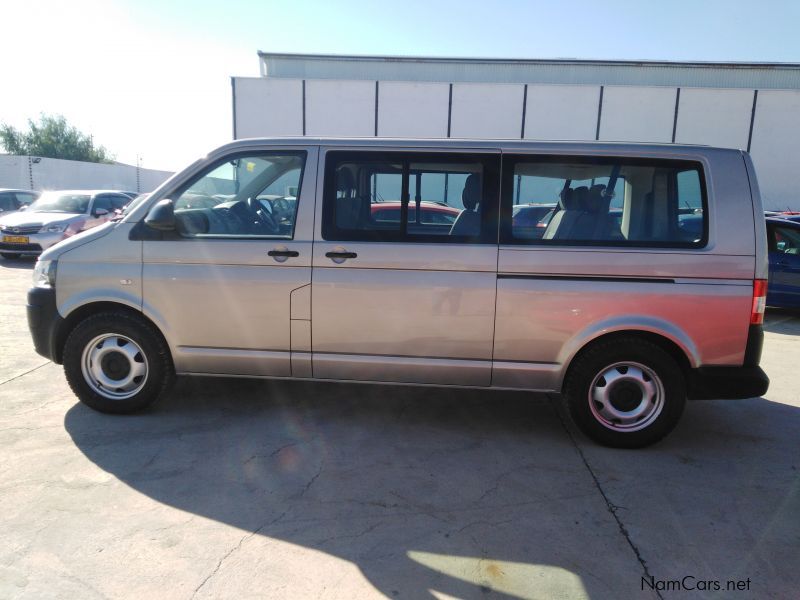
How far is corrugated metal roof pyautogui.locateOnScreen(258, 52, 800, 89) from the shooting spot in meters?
27.4

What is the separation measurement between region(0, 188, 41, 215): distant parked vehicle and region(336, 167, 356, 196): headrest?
16107 mm

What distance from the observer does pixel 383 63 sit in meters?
28.5

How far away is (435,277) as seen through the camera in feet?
12.3

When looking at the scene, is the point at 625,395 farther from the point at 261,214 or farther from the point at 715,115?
the point at 715,115

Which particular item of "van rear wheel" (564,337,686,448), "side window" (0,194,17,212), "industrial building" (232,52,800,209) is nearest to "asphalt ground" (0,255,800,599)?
"van rear wheel" (564,337,686,448)

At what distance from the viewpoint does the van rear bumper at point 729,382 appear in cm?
365

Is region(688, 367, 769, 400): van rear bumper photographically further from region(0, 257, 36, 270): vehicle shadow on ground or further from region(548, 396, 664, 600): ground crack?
region(0, 257, 36, 270): vehicle shadow on ground

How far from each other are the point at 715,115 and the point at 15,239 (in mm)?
28009

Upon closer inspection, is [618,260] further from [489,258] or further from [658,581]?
[658,581]

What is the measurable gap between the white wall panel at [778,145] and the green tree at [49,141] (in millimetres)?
63061

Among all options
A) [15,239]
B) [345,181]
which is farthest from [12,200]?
[345,181]

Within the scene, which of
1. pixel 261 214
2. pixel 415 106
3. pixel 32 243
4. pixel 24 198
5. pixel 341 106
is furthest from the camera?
pixel 341 106

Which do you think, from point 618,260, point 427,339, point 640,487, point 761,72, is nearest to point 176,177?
point 427,339

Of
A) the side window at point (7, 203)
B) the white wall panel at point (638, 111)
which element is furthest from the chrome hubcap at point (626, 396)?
the white wall panel at point (638, 111)
